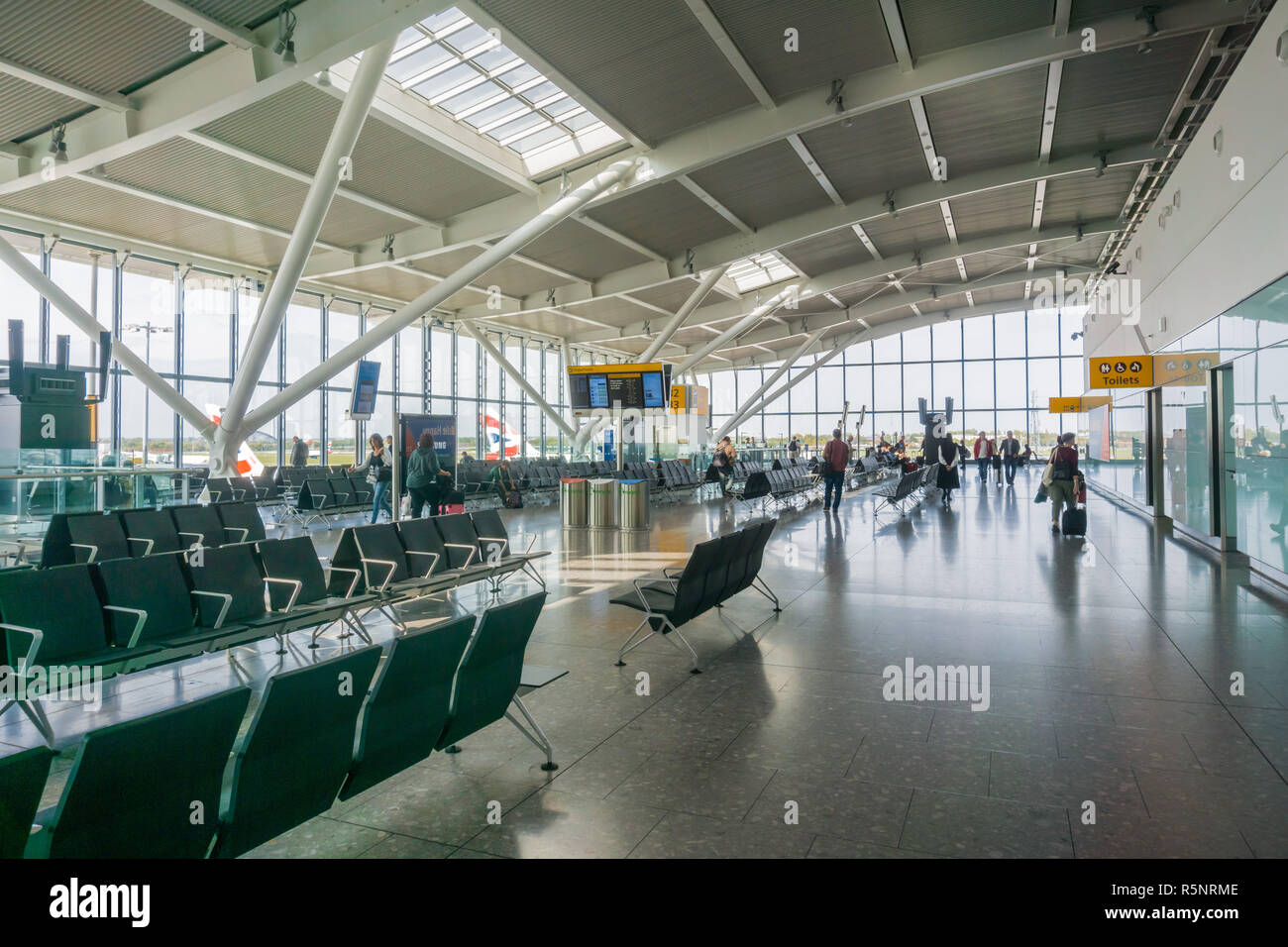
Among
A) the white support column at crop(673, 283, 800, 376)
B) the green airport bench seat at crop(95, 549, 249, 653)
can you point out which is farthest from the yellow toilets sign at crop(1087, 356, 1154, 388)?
the green airport bench seat at crop(95, 549, 249, 653)

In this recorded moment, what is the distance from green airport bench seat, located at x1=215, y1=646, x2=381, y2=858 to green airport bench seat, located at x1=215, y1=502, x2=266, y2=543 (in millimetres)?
5757

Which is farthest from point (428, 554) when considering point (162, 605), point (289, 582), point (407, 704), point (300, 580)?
point (407, 704)

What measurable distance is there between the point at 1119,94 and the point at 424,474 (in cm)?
1321

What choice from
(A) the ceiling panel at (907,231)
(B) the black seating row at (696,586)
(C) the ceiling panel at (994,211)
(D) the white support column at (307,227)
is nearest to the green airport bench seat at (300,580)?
(B) the black seating row at (696,586)

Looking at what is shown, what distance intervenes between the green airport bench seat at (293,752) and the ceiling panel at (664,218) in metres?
14.2

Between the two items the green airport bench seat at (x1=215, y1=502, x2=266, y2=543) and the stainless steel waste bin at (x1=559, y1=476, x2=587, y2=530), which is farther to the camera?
the stainless steel waste bin at (x1=559, y1=476, x2=587, y2=530)

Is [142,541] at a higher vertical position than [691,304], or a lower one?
lower

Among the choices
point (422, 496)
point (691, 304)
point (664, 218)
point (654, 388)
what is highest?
point (664, 218)

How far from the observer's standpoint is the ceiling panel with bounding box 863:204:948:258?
20531 mm

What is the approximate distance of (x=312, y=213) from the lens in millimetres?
11500

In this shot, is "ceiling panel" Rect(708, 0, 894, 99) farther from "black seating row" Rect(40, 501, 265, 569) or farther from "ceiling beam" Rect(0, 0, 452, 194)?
"black seating row" Rect(40, 501, 265, 569)

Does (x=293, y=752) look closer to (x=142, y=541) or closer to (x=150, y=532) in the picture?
(x=142, y=541)

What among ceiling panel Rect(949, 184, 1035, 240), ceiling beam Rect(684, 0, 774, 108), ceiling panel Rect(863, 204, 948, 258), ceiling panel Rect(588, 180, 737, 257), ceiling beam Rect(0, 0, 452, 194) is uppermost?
ceiling panel Rect(949, 184, 1035, 240)

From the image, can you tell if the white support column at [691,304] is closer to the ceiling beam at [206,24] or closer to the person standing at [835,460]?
the person standing at [835,460]
